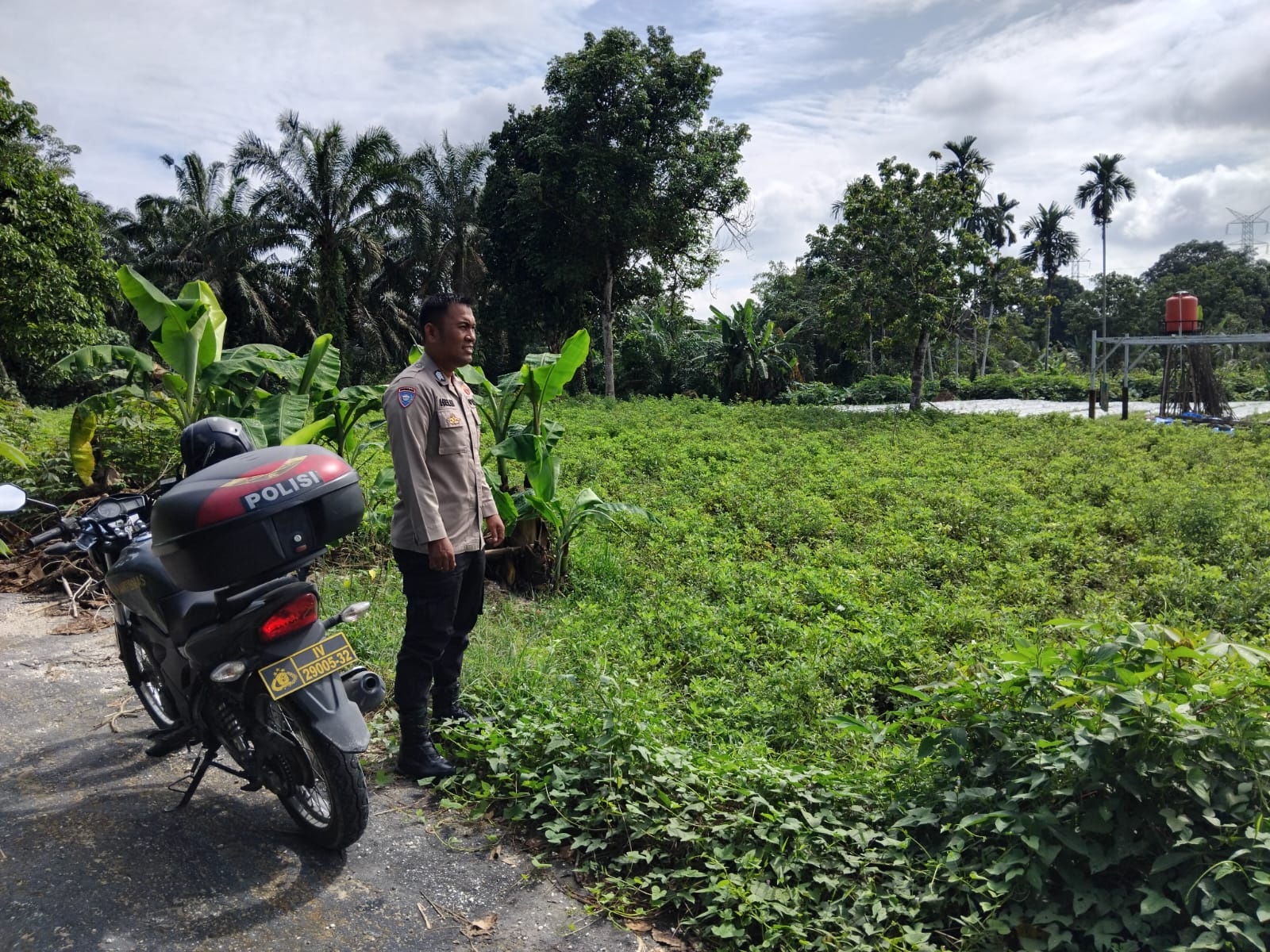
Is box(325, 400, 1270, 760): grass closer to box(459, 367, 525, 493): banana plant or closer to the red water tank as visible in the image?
box(459, 367, 525, 493): banana plant

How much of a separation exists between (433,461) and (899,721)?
211 cm

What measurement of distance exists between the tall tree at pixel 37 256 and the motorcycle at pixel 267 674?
1798 cm

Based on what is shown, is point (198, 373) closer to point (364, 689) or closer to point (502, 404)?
point (502, 404)

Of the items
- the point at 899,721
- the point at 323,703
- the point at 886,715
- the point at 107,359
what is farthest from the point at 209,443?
the point at 107,359

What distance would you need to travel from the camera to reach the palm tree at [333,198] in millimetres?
25297

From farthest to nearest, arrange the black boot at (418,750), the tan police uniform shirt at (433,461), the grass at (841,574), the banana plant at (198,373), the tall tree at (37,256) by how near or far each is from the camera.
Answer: the tall tree at (37,256), the banana plant at (198,373), the grass at (841,574), the black boot at (418,750), the tan police uniform shirt at (433,461)

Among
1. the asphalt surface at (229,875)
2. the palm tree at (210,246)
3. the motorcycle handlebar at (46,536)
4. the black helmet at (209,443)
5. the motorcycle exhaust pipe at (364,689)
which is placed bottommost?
the asphalt surface at (229,875)

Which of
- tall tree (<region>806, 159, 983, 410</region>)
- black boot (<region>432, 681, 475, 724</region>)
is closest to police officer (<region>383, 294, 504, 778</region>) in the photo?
black boot (<region>432, 681, 475, 724</region>)

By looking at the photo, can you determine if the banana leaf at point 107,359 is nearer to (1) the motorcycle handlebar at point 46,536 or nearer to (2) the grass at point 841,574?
(2) the grass at point 841,574

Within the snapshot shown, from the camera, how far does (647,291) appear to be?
84.8 ft

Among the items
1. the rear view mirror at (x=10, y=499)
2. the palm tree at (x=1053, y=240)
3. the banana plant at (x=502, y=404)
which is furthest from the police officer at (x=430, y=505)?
the palm tree at (x=1053, y=240)

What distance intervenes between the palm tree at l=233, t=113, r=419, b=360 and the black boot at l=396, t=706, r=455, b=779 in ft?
83.4

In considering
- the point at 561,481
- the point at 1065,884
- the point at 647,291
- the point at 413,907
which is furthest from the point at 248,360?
the point at 647,291

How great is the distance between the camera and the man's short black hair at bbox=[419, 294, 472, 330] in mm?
3494
